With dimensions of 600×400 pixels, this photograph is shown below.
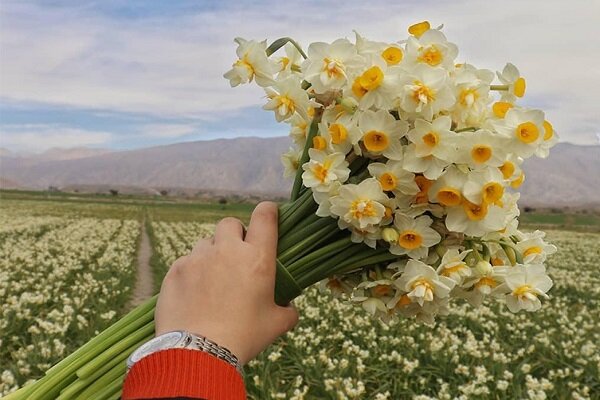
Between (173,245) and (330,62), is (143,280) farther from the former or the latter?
(330,62)

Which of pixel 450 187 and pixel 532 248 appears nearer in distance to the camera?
pixel 450 187

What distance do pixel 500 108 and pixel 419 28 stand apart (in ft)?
1.02

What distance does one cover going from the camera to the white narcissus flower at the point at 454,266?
170 cm

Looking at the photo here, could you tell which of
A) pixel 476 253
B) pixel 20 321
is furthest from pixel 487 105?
pixel 20 321

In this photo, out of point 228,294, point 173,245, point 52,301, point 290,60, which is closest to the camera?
point 228,294

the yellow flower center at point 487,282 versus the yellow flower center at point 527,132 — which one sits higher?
the yellow flower center at point 527,132

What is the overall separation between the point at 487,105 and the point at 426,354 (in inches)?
242

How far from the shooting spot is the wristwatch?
1390 mm

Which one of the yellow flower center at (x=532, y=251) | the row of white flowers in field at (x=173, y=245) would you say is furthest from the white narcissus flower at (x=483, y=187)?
the row of white flowers in field at (x=173, y=245)

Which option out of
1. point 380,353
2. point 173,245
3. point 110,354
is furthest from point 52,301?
point 173,245

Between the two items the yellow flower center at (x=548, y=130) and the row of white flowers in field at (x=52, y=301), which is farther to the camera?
the row of white flowers in field at (x=52, y=301)

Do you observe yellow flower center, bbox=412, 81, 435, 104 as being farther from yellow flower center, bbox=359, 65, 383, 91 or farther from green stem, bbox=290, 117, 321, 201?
green stem, bbox=290, 117, 321, 201

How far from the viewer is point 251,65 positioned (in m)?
1.84

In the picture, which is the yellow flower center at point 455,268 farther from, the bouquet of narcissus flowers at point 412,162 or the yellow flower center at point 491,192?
the yellow flower center at point 491,192
